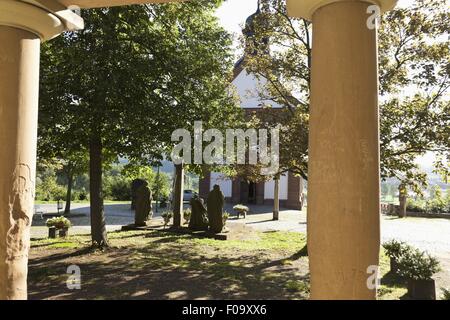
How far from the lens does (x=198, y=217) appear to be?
15.8 m

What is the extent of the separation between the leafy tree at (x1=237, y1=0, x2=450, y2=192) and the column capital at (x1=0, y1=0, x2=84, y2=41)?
735 centimetres

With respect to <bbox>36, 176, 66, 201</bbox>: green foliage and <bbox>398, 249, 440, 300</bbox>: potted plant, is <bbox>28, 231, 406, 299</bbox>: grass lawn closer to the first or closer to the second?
<bbox>398, 249, 440, 300</bbox>: potted plant

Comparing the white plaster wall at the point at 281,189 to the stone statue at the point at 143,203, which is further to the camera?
the white plaster wall at the point at 281,189

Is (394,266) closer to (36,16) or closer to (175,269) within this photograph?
(175,269)

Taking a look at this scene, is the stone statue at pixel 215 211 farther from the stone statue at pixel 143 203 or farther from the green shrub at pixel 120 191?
the green shrub at pixel 120 191

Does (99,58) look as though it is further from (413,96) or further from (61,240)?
(413,96)

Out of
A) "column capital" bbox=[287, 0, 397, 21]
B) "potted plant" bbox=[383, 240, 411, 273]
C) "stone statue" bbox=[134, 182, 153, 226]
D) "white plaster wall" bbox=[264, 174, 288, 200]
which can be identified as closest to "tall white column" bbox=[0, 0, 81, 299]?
"column capital" bbox=[287, 0, 397, 21]

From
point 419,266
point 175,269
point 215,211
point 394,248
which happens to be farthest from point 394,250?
point 215,211

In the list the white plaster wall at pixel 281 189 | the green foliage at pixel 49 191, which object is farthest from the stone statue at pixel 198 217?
the green foliage at pixel 49 191

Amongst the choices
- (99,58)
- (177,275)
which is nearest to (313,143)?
(177,275)

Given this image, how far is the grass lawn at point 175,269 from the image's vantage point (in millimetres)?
7383

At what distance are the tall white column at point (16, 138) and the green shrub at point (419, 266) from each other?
21.4 ft
